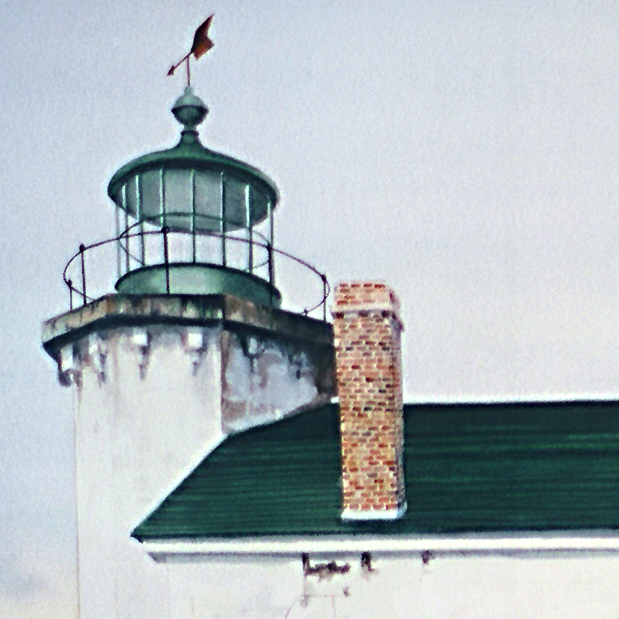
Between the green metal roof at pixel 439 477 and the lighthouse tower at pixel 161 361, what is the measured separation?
0.53 metres

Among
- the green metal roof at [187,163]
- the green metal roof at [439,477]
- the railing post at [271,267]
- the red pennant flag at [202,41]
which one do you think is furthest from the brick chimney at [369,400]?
the red pennant flag at [202,41]

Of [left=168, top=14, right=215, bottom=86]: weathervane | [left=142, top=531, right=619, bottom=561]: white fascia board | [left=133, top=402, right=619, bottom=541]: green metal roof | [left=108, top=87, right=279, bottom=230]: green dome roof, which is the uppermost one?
[left=168, top=14, right=215, bottom=86]: weathervane

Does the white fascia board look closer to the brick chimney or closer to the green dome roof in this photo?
the brick chimney

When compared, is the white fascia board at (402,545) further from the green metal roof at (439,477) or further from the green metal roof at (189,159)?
the green metal roof at (189,159)

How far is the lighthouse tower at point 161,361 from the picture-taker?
502 inches

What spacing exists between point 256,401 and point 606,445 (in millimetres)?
3609

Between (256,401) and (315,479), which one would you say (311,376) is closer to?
(256,401)

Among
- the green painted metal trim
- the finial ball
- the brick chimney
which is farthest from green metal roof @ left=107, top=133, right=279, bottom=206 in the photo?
the brick chimney

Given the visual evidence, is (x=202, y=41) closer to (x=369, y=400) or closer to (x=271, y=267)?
(x=271, y=267)

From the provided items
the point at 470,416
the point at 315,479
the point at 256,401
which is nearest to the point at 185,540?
the point at 315,479

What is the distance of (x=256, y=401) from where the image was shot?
44.1ft

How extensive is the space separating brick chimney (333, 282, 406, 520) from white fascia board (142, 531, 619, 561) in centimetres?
27

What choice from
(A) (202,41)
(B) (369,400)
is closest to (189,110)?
(A) (202,41)

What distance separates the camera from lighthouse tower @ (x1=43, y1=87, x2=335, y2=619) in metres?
12.8
